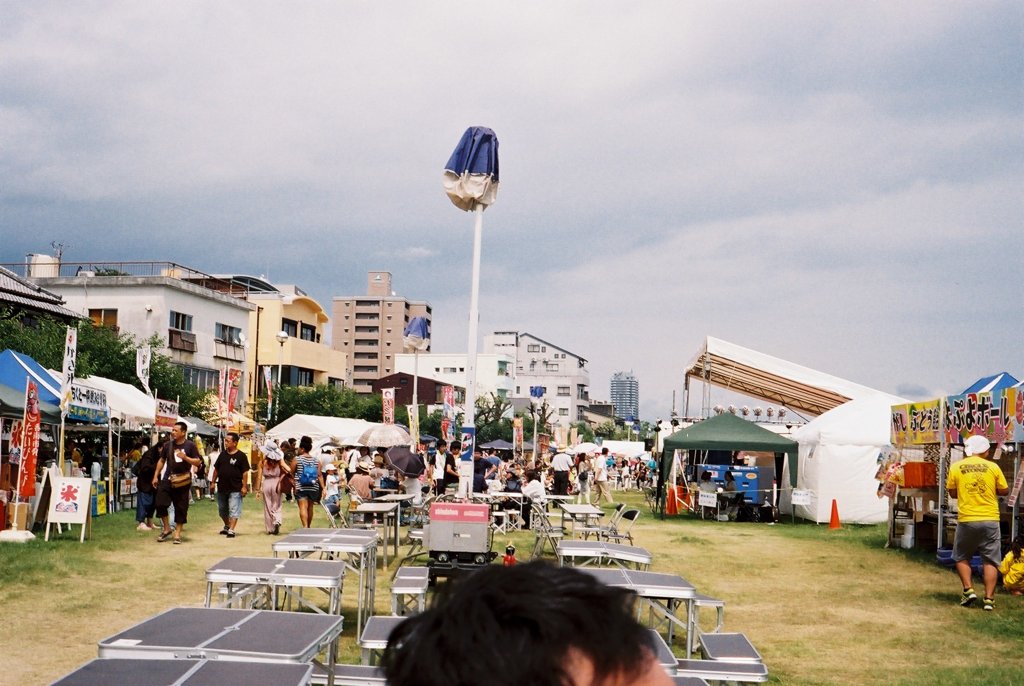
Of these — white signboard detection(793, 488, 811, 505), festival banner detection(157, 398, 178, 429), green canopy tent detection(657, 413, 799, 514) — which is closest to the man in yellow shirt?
green canopy tent detection(657, 413, 799, 514)

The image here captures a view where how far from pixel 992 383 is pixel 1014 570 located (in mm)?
3611

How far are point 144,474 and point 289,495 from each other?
11.9 m

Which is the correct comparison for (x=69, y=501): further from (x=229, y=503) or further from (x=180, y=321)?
(x=180, y=321)

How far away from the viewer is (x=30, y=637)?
24.4 feet

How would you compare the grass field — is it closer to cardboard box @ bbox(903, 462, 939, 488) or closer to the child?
the child

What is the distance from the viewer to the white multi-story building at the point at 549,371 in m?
128

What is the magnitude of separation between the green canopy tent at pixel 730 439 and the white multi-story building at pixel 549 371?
10235 cm

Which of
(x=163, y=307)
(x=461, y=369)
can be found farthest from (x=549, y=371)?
(x=163, y=307)

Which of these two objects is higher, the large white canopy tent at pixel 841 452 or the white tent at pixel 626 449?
the large white canopy tent at pixel 841 452

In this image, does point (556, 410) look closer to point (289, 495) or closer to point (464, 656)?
point (289, 495)

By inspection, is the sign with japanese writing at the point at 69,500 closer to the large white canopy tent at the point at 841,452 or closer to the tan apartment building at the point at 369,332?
the large white canopy tent at the point at 841,452

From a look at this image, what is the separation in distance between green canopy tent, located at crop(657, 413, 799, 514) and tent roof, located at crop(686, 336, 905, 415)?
7.94 feet

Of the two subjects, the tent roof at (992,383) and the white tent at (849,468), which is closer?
the tent roof at (992,383)

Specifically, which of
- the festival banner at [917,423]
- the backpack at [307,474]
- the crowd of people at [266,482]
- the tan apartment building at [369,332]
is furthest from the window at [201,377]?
the tan apartment building at [369,332]
